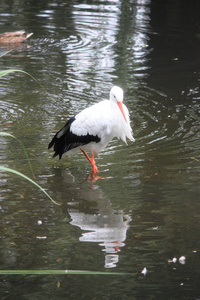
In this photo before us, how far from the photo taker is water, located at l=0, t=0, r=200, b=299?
4.60 metres

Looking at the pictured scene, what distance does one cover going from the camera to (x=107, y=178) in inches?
265

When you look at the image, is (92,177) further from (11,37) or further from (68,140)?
(11,37)

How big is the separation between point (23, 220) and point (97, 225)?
0.75 m

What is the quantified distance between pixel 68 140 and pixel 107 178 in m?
0.71

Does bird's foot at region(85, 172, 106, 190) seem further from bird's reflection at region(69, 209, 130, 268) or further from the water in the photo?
bird's reflection at region(69, 209, 130, 268)

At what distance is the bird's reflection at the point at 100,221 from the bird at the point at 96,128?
0.69m

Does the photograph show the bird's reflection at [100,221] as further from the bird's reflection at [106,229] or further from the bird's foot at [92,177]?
the bird's foot at [92,177]

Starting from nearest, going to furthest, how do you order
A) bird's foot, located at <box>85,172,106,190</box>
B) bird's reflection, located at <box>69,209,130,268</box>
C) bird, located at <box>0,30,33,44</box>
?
bird's reflection, located at <box>69,209,130,268</box> → bird's foot, located at <box>85,172,106,190</box> → bird, located at <box>0,30,33,44</box>

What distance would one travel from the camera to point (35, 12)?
17.7 meters

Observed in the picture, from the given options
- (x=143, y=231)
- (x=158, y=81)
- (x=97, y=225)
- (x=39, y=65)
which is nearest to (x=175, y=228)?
(x=143, y=231)

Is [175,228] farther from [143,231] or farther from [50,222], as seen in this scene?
[50,222]

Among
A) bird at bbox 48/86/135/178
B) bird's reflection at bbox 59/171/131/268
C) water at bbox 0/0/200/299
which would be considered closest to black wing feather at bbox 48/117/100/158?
bird at bbox 48/86/135/178

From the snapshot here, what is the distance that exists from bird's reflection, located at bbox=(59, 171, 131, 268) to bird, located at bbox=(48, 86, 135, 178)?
2.26ft

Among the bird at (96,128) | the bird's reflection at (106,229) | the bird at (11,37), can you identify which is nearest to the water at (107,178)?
the bird's reflection at (106,229)
